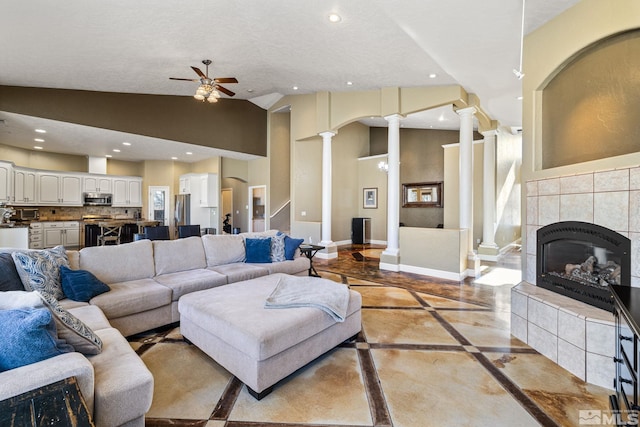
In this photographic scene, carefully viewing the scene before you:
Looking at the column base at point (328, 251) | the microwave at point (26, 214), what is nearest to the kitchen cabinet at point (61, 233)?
the microwave at point (26, 214)

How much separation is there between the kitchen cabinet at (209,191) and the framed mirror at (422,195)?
5.99 meters

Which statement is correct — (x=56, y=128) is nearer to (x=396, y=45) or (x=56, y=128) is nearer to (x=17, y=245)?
(x=17, y=245)

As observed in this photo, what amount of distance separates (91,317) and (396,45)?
4630mm

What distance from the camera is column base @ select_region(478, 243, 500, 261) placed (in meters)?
6.42

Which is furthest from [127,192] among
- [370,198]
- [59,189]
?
[370,198]

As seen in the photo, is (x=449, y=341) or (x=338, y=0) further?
(x=338, y=0)

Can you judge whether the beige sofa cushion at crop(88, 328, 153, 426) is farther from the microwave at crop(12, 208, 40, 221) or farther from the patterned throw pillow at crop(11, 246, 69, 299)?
the microwave at crop(12, 208, 40, 221)

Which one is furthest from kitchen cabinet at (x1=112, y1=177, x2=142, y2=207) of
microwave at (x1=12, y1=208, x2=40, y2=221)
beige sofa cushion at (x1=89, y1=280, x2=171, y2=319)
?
beige sofa cushion at (x1=89, y1=280, x2=171, y2=319)

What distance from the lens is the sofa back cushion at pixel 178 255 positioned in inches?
134

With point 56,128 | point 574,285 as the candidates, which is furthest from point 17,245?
point 574,285

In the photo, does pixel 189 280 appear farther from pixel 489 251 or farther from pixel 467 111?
pixel 489 251

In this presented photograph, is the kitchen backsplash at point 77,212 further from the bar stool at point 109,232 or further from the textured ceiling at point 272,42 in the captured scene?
the textured ceiling at point 272,42

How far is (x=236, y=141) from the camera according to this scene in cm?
802

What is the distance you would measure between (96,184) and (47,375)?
933 centimetres
